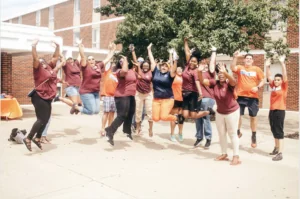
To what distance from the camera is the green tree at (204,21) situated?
10.6 m

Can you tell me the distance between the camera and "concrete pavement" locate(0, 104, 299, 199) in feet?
14.1

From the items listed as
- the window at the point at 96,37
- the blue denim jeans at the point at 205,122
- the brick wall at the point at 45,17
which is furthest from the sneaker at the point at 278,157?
the brick wall at the point at 45,17

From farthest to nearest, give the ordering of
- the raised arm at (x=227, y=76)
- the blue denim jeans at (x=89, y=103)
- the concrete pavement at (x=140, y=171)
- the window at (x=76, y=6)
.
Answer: the window at (x=76, y=6) < the blue denim jeans at (x=89, y=103) < the raised arm at (x=227, y=76) < the concrete pavement at (x=140, y=171)

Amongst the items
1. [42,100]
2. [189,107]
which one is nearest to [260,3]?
[189,107]

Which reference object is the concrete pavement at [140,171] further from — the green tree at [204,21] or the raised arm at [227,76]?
the green tree at [204,21]

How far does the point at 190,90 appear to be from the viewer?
691cm

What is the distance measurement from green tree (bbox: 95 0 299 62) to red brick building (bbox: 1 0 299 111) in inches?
271

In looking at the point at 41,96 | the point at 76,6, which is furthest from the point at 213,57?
the point at 76,6

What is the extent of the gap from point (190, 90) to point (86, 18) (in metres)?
25.7

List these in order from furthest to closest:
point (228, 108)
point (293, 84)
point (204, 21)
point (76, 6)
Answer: point (76, 6), point (293, 84), point (204, 21), point (228, 108)

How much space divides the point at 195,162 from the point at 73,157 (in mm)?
2272

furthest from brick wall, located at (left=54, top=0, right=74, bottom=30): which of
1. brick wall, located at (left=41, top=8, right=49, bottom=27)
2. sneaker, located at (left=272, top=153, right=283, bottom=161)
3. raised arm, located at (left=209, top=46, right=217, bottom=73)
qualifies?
sneaker, located at (left=272, top=153, right=283, bottom=161)

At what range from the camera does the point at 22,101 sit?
62.5ft

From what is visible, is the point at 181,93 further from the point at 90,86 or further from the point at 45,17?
the point at 45,17
